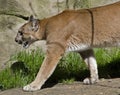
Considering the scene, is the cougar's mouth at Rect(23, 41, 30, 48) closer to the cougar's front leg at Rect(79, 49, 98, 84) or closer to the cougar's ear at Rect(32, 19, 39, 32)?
the cougar's ear at Rect(32, 19, 39, 32)

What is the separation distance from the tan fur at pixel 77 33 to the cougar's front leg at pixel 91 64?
0.02m

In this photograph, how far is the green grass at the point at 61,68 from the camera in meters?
9.38

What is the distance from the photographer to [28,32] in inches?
370

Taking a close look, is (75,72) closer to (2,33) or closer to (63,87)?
(63,87)

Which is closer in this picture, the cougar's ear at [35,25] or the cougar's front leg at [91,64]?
the cougar's front leg at [91,64]

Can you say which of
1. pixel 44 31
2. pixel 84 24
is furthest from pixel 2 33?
pixel 84 24

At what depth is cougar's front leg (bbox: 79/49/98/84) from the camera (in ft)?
29.9

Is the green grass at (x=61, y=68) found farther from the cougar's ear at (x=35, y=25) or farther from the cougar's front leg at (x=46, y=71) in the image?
the cougar's ear at (x=35, y=25)

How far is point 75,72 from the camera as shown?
962 centimetres

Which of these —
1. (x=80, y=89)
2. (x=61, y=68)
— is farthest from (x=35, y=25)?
(x=80, y=89)

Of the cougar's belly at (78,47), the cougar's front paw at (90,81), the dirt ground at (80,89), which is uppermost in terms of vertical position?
the cougar's belly at (78,47)

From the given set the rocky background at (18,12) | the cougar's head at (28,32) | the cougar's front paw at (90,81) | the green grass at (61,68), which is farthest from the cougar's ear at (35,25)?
the cougar's front paw at (90,81)

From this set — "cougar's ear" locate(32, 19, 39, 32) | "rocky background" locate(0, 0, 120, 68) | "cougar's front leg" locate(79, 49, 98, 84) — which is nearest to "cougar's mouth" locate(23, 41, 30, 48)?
"cougar's ear" locate(32, 19, 39, 32)

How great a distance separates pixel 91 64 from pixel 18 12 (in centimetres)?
191
